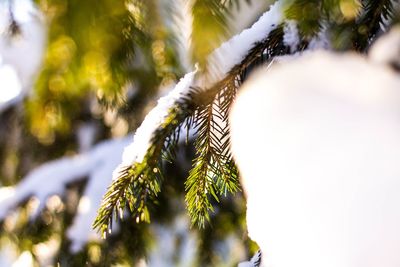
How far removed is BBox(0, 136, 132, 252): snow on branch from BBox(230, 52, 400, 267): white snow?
4.03 feet

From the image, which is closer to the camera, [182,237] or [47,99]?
[47,99]

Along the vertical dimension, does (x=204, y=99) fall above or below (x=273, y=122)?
above

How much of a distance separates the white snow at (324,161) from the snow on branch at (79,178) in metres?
1.23

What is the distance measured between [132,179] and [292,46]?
372mm

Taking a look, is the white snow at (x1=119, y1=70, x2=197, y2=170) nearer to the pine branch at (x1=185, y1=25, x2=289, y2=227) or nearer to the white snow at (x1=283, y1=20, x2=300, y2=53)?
the pine branch at (x1=185, y1=25, x2=289, y2=227)

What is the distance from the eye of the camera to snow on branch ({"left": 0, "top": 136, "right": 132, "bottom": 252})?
1936mm

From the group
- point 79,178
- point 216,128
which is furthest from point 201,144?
point 79,178

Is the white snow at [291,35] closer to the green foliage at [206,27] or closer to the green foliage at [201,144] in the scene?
the green foliage at [201,144]

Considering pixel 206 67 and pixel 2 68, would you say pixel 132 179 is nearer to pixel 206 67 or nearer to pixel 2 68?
pixel 206 67

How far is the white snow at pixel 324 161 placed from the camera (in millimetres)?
669

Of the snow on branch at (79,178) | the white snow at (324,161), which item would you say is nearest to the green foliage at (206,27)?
the white snow at (324,161)

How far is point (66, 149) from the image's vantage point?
8.12ft

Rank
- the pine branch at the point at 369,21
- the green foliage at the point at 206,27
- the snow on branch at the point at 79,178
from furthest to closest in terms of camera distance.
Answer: the snow on branch at the point at 79,178
the pine branch at the point at 369,21
the green foliage at the point at 206,27

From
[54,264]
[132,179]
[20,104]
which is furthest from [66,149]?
[132,179]
